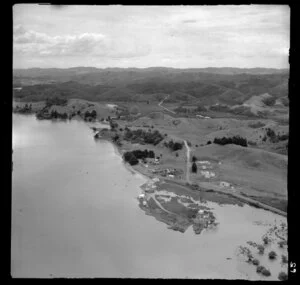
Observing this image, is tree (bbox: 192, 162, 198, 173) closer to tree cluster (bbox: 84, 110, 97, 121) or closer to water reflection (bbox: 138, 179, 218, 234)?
water reflection (bbox: 138, 179, 218, 234)

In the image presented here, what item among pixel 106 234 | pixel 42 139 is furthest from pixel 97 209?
pixel 42 139

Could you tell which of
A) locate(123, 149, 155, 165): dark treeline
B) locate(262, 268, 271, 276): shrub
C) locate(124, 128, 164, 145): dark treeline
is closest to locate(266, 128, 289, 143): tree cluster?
locate(124, 128, 164, 145): dark treeline

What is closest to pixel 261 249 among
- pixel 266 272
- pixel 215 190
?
A: pixel 266 272

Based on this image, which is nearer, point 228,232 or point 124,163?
point 228,232

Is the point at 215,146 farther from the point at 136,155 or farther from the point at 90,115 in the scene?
the point at 90,115
